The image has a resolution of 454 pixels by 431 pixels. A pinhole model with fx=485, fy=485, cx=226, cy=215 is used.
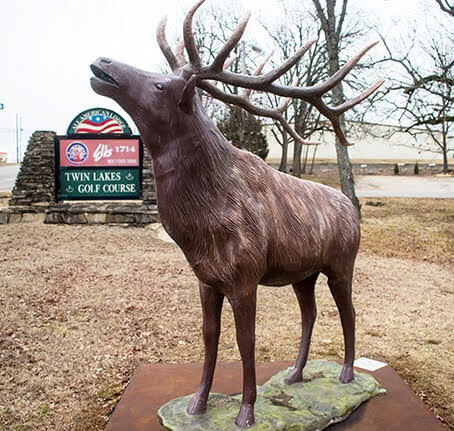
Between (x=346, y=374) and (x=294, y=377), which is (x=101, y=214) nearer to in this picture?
(x=294, y=377)

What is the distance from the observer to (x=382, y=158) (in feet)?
134

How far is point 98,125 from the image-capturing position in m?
11.2

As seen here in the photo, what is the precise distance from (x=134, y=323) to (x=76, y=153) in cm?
674

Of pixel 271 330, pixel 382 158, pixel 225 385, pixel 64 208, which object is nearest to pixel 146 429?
pixel 225 385

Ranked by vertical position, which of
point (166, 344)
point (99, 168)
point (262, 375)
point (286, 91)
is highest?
point (286, 91)

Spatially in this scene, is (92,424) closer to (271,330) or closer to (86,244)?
(271,330)

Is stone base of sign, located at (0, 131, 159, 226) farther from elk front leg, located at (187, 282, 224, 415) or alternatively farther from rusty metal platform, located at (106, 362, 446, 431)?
elk front leg, located at (187, 282, 224, 415)

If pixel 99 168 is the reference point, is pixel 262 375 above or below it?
below

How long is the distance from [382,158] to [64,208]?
114 ft

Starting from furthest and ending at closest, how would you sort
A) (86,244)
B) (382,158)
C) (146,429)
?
(382,158)
(86,244)
(146,429)

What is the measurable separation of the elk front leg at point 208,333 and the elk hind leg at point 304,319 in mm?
632

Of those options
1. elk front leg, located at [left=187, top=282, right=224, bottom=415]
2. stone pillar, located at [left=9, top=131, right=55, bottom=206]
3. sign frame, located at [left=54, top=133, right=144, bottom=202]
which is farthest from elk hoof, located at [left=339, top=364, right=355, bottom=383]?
stone pillar, located at [left=9, top=131, right=55, bottom=206]

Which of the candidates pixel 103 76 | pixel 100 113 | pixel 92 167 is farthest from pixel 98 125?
pixel 103 76

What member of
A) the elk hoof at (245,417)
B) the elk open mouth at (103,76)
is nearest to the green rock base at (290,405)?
the elk hoof at (245,417)
